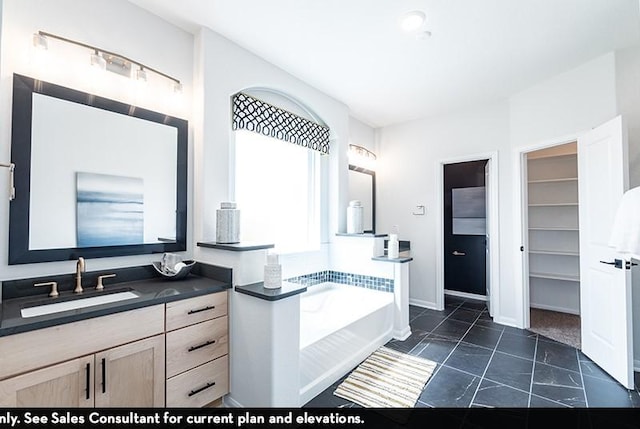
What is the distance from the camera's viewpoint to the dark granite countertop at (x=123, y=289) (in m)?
1.25

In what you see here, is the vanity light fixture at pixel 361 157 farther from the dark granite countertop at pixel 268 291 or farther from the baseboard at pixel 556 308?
the baseboard at pixel 556 308

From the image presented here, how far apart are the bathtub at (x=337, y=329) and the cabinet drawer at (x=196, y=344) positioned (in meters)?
0.55

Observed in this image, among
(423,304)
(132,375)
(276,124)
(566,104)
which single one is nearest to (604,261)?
(566,104)

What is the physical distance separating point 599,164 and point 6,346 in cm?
396

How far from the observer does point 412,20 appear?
2123mm

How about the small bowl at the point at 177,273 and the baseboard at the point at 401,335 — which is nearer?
the small bowl at the point at 177,273

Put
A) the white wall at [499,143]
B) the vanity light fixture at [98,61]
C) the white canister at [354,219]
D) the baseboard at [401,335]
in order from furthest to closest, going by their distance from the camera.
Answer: the white canister at [354,219] → the baseboard at [401,335] → the white wall at [499,143] → the vanity light fixture at [98,61]

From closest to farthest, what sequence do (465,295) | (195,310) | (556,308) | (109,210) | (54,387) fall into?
1. (54,387)
2. (195,310)
3. (109,210)
4. (556,308)
5. (465,295)

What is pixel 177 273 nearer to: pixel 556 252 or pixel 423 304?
pixel 423 304

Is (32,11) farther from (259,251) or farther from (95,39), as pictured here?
(259,251)

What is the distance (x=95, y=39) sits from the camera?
1.86m

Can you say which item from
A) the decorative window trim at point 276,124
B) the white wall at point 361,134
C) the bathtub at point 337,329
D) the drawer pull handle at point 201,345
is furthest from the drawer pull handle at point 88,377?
the white wall at point 361,134

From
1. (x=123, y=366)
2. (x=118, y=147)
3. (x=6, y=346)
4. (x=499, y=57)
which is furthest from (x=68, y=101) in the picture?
(x=499, y=57)

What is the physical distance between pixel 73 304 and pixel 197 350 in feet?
2.37
